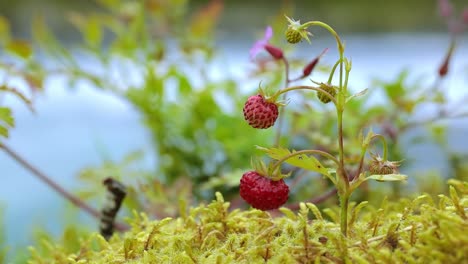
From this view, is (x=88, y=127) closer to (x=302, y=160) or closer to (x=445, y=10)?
(x=445, y=10)

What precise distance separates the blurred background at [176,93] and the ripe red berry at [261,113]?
12cm

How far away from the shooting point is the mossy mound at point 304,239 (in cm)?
39

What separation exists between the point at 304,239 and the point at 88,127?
68.1 inches

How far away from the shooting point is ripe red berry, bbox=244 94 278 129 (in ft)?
1.43

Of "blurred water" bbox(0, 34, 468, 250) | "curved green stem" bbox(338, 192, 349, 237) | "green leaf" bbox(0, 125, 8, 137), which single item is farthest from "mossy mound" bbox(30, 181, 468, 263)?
"blurred water" bbox(0, 34, 468, 250)

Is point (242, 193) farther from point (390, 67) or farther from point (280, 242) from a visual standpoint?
point (390, 67)

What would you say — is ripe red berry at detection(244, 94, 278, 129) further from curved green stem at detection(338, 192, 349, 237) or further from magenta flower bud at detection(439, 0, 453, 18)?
magenta flower bud at detection(439, 0, 453, 18)

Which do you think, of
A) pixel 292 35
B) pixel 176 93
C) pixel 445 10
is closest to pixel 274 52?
pixel 292 35

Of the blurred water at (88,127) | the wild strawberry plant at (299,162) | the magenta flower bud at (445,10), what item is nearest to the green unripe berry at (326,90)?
the wild strawberry plant at (299,162)

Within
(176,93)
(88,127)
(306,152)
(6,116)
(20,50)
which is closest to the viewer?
(306,152)

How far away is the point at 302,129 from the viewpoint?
1.06 m

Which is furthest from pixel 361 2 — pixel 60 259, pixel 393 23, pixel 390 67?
pixel 60 259

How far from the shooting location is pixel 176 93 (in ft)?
3.95

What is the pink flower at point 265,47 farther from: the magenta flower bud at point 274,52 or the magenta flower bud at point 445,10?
the magenta flower bud at point 445,10
